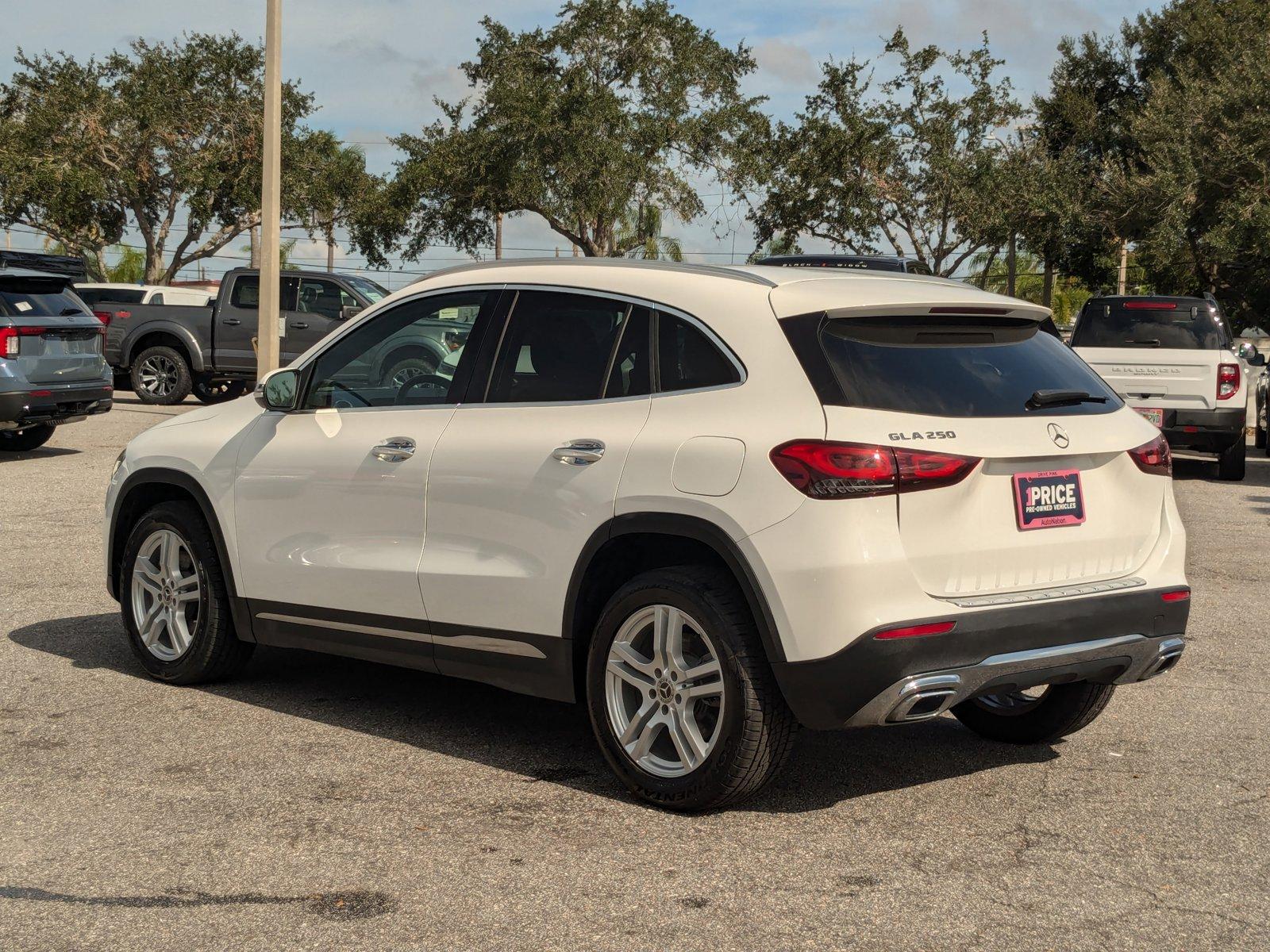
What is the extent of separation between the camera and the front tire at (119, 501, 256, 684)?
6.45 meters

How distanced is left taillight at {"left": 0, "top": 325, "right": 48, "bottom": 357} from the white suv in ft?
34.6

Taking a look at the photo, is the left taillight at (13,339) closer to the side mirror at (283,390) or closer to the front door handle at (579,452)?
the side mirror at (283,390)

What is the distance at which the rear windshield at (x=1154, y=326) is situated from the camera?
1584cm

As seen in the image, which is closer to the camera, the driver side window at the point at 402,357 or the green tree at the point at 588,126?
the driver side window at the point at 402,357

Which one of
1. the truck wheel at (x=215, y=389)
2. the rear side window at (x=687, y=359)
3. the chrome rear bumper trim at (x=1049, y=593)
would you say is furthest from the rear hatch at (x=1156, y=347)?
the truck wheel at (x=215, y=389)

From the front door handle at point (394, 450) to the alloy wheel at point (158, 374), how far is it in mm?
19116

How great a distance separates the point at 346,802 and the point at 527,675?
0.75 meters

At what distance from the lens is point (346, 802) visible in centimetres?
498

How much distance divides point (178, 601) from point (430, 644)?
1.61 meters

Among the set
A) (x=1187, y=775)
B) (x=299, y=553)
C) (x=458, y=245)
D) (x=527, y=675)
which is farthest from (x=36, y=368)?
(x=458, y=245)

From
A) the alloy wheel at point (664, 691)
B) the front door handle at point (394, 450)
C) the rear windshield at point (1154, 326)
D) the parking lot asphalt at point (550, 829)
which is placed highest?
the rear windshield at point (1154, 326)

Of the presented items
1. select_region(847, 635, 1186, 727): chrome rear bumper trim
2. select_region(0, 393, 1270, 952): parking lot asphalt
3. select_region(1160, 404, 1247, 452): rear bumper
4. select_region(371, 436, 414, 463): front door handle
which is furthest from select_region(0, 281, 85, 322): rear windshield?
select_region(847, 635, 1186, 727): chrome rear bumper trim

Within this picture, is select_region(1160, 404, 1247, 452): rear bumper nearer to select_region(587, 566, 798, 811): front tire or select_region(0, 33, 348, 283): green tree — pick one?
select_region(587, 566, 798, 811): front tire

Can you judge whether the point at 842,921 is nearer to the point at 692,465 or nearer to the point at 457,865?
the point at 457,865
